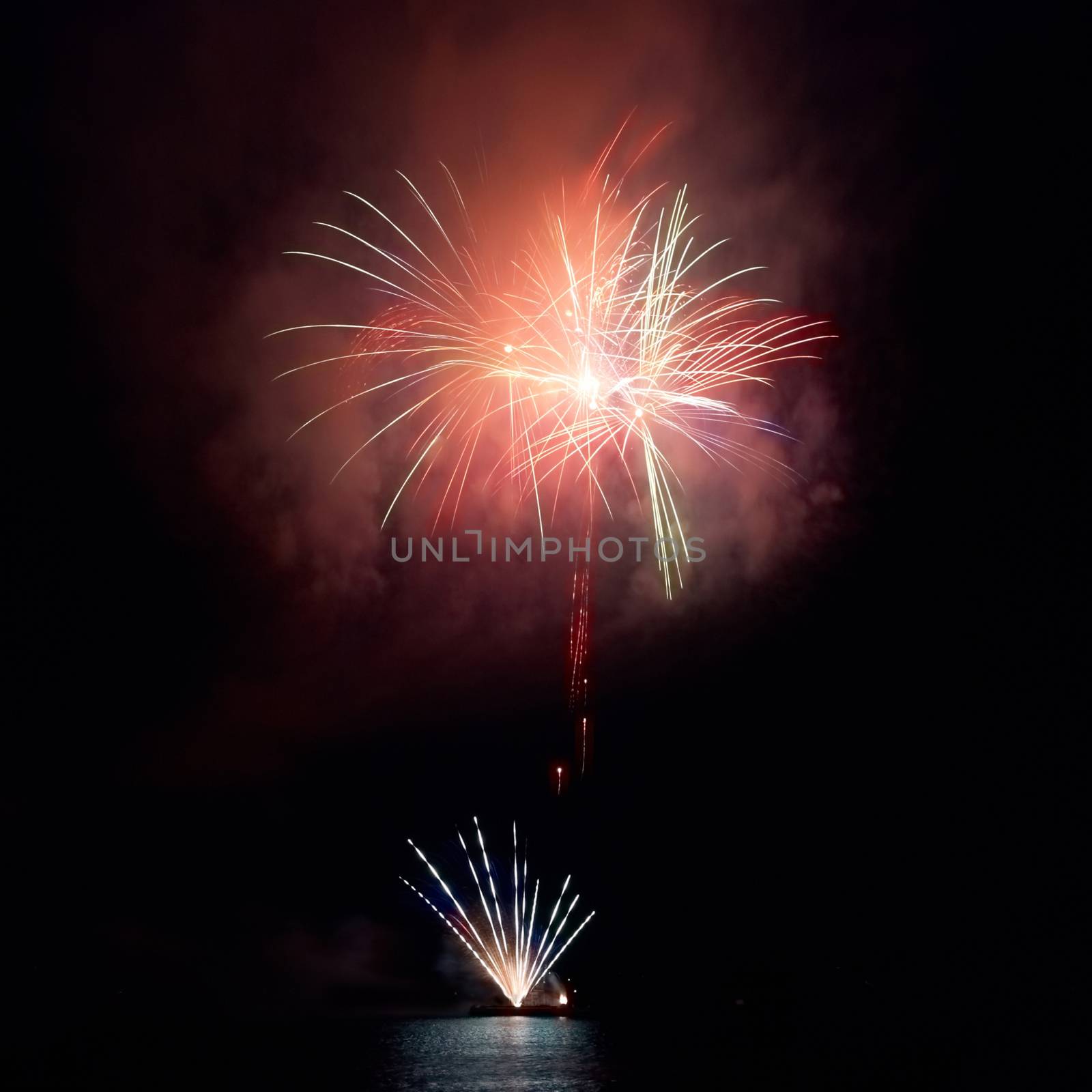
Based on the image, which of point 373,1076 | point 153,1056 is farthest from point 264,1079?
point 153,1056

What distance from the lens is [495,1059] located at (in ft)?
211

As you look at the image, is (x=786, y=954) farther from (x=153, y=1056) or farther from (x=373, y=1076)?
(x=373, y=1076)

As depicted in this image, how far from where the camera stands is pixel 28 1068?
57438 mm

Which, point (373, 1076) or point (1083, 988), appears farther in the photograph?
point (1083, 988)

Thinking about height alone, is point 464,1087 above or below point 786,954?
below

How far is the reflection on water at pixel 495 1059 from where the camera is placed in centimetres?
4734

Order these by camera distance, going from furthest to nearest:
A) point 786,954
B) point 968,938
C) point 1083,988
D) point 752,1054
A: point 786,954 < point 968,938 < point 1083,988 < point 752,1054

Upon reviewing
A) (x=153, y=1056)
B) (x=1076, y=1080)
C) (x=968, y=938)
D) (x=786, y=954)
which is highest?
(x=786, y=954)

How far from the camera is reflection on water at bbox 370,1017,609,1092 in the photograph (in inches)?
1864

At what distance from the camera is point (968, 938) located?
99.3 m

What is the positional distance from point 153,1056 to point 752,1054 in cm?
4234

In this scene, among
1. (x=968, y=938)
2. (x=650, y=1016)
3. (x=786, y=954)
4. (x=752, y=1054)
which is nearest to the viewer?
(x=752, y=1054)

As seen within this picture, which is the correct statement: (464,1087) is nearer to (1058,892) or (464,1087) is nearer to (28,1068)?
(28,1068)

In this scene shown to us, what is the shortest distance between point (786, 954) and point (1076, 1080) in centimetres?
10460
